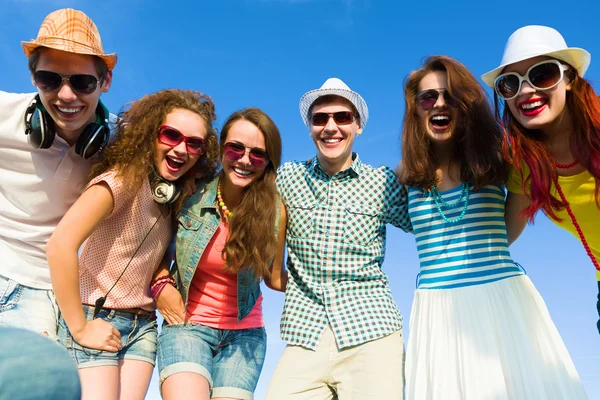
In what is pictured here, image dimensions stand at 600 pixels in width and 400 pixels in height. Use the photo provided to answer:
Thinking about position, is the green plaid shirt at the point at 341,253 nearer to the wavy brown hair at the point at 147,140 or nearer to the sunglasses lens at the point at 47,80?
the wavy brown hair at the point at 147,140

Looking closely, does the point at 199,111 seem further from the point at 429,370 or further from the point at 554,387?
the point at 554,387

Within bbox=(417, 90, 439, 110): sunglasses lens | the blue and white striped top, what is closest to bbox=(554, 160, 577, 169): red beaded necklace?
the blue and white striped top

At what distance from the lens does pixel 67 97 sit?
465cm

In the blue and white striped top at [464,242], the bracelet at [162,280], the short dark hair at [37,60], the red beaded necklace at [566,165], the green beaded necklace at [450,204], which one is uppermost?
the short dark hair at [37,60]

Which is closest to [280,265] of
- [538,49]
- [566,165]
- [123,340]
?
[123,340]

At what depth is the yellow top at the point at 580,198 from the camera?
456cm

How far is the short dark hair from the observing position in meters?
4.87

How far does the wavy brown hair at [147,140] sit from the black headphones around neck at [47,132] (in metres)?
0.15

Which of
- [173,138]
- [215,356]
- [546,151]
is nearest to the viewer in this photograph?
[546,151]

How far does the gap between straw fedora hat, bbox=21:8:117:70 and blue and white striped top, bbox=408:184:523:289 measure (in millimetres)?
3309

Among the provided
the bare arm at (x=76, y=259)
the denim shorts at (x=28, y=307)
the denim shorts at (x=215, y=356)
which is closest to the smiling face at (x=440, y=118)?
the denim shorts at (x=215, y=356)

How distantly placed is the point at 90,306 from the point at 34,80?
209cm

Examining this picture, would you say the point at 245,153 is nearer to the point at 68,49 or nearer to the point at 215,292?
the point at 215,292

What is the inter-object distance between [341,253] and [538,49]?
2448mm
